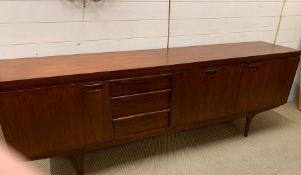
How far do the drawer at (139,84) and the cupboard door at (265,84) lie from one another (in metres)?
0.60

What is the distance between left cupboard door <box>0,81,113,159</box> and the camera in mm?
1228

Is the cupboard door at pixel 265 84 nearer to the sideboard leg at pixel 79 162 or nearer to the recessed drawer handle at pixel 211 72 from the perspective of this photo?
the recessed drawer handle at pixel 211 72

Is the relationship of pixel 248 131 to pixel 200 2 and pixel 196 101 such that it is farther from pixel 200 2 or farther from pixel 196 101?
pixel 200 2

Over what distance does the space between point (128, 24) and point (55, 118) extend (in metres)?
0.80

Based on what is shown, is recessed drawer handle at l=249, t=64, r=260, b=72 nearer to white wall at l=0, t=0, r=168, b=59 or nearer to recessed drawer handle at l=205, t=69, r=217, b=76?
recessed drawer handle at l=205, t=69, r=217, b=76

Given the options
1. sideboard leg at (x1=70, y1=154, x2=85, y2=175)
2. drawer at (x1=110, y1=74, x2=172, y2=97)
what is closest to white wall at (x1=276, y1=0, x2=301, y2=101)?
drawer at (x1=110, y1=74, x2=172, y2=97)

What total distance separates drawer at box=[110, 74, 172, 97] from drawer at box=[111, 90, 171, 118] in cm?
3

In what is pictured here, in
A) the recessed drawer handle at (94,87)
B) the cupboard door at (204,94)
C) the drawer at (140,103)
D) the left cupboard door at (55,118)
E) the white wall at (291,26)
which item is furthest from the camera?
the white wall at (291,26)

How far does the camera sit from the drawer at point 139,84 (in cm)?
141

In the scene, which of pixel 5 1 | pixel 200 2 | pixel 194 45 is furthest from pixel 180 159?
pixel 5 1

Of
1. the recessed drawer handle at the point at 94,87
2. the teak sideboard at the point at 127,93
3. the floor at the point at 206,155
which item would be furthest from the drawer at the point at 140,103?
the floor at the point at 206,155

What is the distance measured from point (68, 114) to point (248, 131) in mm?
1503

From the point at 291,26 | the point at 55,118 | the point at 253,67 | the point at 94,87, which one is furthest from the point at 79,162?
the point at 291,26

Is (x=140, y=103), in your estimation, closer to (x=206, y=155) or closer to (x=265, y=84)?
(x=206, y=155)
